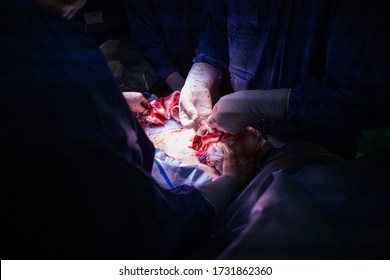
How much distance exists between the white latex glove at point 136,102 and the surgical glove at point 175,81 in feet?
1.43

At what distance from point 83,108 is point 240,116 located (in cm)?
108

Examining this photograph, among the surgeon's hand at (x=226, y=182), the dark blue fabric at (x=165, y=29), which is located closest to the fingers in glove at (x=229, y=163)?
the surgeon's hand at (x=226, y=182)

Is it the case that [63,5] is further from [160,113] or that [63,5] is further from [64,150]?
[160,113]

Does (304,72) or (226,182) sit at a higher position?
(304,72)

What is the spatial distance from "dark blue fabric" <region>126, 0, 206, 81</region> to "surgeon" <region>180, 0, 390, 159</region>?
319 mm

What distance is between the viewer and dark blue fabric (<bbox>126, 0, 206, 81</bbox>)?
235cm

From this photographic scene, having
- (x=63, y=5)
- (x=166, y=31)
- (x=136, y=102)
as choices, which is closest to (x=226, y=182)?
(x=136, y=102)

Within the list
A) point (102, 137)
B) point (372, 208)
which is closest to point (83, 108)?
point (102, 137)

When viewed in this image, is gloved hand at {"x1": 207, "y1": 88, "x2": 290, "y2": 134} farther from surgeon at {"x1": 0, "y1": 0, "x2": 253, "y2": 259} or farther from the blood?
surgeon at {"x1": 0, "y1": 0, "x2": 253, "y2": 259}

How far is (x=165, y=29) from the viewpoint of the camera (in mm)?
2480

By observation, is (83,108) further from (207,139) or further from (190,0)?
(190,0)

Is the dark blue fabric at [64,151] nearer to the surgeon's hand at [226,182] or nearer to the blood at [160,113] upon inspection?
the surgeon's hand at [226,182]

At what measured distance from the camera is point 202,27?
238 cm

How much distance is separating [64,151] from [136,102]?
1.36 metres
